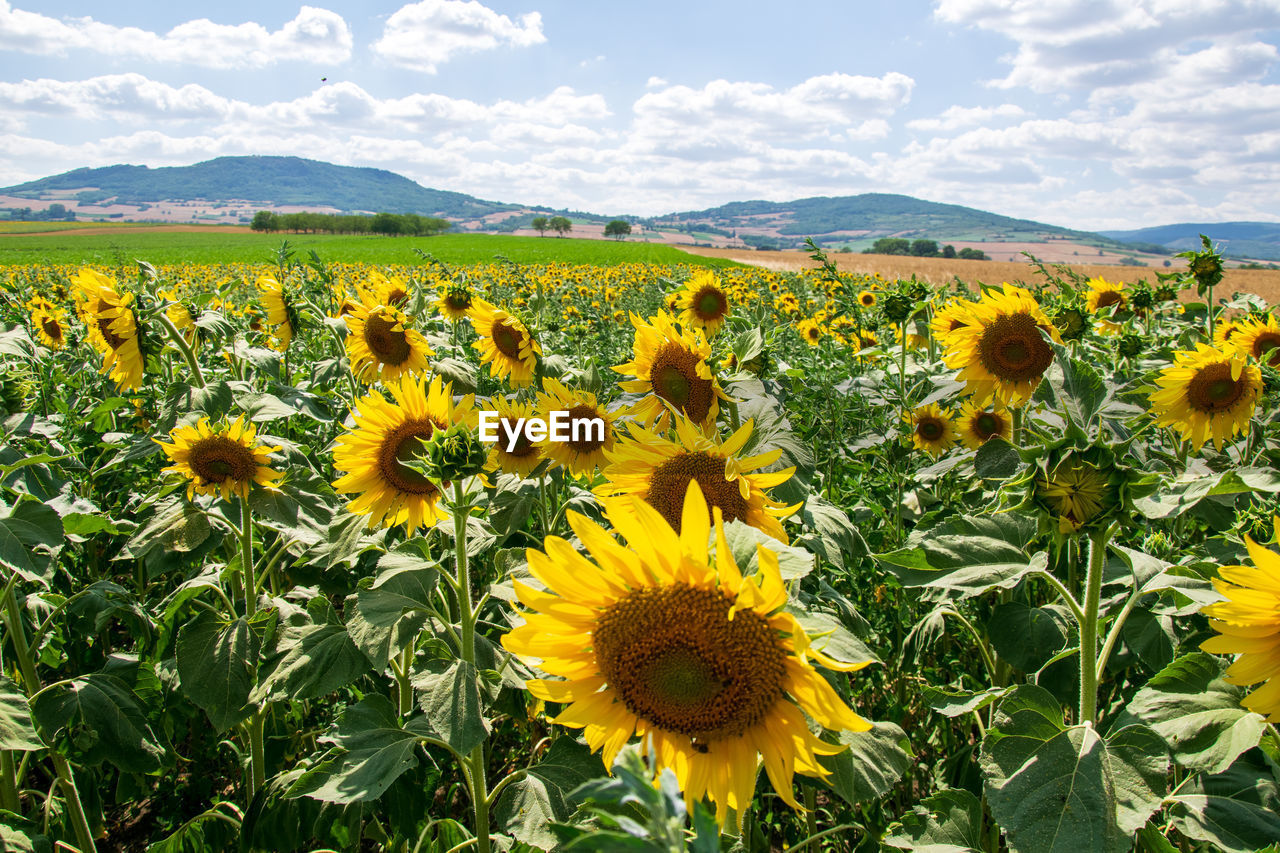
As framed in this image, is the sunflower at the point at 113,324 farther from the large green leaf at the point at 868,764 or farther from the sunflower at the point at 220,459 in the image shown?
the large green leaf at the point at 868,764

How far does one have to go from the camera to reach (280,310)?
400cm

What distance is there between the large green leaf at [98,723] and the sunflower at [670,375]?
5.97 feet

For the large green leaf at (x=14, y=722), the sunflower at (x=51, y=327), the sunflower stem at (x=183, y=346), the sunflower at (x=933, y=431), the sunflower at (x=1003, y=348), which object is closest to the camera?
the large green leaf at (x=14, y=722)

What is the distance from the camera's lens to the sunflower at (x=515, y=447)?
2684 mm

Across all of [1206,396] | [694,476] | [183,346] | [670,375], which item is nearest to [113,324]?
[183,346]

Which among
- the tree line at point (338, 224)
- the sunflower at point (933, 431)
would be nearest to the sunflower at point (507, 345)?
the sunflower at point (933, 431)

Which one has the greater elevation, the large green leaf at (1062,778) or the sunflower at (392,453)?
the sunflower at (392,453)

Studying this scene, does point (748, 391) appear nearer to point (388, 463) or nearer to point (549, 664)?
point (388, 463)

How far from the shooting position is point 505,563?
6.56ft

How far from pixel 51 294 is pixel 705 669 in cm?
1163

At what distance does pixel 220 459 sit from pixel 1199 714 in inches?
104

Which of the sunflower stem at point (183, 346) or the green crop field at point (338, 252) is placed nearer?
the sunflower stem at point (183, 346)

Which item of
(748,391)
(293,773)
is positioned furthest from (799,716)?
(293,773)

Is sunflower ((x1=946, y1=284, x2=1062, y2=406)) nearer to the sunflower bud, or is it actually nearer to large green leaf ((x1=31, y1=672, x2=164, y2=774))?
the sunflower bud
